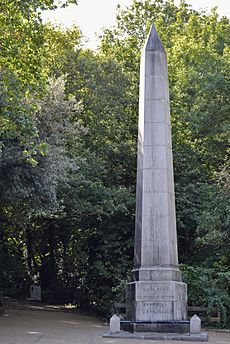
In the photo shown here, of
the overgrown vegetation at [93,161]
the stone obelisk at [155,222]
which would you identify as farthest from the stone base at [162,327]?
the overgrown vegetation at [93,161]

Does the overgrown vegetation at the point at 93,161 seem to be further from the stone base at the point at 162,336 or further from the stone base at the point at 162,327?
the stone base at the point at 162,336

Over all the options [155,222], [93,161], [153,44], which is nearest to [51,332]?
[155,222]

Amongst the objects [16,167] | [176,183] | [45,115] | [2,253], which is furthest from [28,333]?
[2,253]

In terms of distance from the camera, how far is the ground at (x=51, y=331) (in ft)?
39.8

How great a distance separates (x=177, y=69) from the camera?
28.6 meters

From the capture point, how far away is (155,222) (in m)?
14.4

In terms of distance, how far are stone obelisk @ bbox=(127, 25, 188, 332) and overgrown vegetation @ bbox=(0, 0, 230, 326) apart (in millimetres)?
2849

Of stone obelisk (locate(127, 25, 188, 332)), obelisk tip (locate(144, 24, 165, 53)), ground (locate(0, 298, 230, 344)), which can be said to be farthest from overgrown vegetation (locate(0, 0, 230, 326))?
obelisk tip (locate(144, 24, 165, 53))

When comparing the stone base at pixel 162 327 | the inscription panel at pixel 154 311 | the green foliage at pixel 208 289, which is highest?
the green foliage at pixel 208 289

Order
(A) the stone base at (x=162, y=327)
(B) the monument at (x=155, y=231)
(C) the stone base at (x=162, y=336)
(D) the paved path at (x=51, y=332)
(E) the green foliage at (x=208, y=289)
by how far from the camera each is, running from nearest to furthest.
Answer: (D) the paved path at (x=51, y=332) < (C) the stone base at (x=162, y=336) < (A) the stone base at (x=162, y=327) < (B) the monument at (x=155, y=231) < (E) the green foliage at (x=208, y=289)

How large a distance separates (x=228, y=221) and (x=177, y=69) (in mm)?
12417

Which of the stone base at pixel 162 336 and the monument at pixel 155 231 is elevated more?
the monument at pixel 155 231

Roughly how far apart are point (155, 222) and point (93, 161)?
24.5 feet

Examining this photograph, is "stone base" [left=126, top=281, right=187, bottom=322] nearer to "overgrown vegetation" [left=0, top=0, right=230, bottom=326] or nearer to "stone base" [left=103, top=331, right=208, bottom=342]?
"stone base" [left=103, top=331, right=208, bottom=342]
